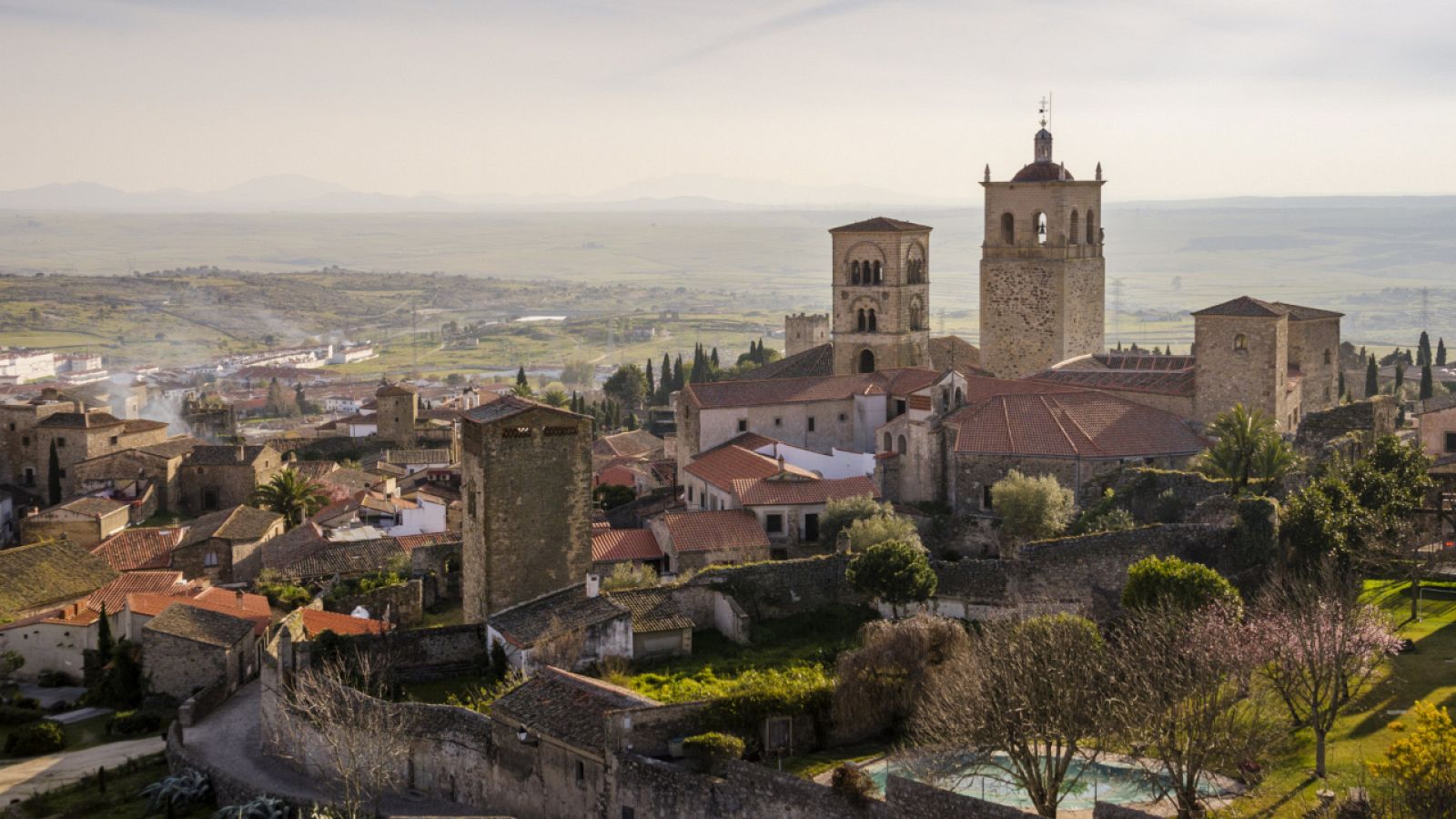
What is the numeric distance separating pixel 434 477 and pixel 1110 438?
21360mm

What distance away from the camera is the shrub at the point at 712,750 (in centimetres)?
1955

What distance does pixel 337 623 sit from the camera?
94.6 ft

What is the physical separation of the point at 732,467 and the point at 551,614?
1119 cm

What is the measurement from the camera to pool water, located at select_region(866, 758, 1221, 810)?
18.2 m

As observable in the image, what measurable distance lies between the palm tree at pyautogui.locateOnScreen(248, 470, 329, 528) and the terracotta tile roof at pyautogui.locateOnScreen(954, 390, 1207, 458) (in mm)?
18328

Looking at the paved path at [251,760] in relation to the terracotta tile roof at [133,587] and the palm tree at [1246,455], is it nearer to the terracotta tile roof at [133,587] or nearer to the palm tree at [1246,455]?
the terracotta tile roof at [133,587]

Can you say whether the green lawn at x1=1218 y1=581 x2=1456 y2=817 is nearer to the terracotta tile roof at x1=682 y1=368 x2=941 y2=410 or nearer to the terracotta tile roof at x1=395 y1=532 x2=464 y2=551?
the terracotta tile roof at x1=682 y1=368 x2=941 y2=410

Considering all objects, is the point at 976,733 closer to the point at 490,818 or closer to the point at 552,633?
the point at 490,818

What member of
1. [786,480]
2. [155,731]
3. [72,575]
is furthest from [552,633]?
[72,575]

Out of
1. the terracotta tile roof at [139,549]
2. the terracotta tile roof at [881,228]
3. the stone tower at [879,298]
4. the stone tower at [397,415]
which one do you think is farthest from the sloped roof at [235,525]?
the terracotta tile roof at [881,228]

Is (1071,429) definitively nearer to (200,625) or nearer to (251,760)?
(200,625)

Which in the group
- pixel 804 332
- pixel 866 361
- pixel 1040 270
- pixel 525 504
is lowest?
pixel 525 504

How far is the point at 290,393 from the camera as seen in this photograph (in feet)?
336

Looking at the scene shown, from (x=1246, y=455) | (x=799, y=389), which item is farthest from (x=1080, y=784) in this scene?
(x=799, y=389)
